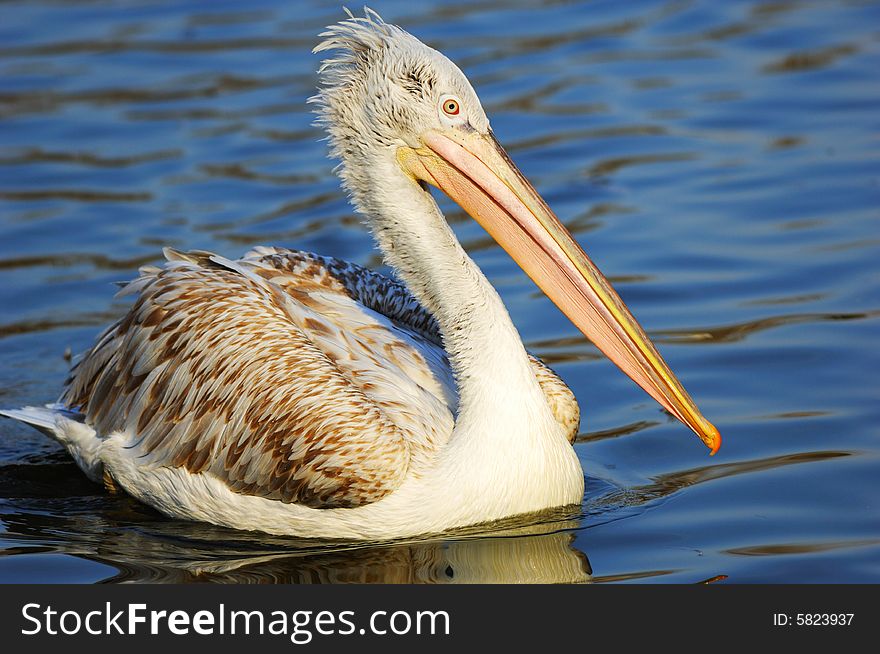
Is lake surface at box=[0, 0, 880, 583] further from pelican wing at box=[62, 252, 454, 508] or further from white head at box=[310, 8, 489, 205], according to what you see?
white head at box=[310, 8, 489, 205]

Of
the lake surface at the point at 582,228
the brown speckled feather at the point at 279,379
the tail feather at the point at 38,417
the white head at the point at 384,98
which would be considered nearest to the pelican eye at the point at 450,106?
the white head at the point at 384,98

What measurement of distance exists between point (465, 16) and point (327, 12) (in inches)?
47.3

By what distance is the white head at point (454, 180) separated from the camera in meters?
5.50

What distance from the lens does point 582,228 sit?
28.9 ft

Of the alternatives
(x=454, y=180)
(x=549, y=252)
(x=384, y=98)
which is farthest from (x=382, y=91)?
(x=549, y=252)

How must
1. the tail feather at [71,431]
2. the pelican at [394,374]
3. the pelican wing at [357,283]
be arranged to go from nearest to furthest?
1. the pelican at [394,374]
2. the tail feather at [71,431]
3. the pelican wing at [357,283]

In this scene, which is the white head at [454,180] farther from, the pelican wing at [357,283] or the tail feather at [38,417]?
the tail feather at [38,417]

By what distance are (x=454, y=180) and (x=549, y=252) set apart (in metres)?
0.45

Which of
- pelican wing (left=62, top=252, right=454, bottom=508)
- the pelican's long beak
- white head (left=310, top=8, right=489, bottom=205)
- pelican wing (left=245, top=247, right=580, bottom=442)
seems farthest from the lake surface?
white head (left=310, top=8, right=489, bottom=205)

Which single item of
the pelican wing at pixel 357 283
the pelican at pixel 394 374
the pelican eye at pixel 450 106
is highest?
the pelican eye at pixel 450 106

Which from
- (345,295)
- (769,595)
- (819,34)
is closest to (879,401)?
(769,595)

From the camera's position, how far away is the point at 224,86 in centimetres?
1151

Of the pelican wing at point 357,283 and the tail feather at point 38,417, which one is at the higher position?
the pelican wing at point 357,283

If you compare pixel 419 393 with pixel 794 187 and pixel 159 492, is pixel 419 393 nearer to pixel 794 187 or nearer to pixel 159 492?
pixel 159 492
